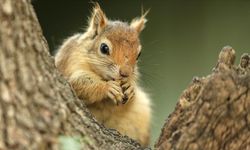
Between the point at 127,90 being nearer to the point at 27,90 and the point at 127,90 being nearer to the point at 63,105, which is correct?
the point at 63,105

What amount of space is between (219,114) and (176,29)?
8.54ft

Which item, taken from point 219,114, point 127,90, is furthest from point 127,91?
point 219,114

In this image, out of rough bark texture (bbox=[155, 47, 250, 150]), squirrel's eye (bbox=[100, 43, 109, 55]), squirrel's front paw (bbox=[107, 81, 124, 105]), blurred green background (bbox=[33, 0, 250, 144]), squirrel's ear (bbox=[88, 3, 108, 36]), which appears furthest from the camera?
blurred green background (bbox=[33, 0, 250, 144])

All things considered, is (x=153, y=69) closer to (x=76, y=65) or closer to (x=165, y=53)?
(x=165, y=53)

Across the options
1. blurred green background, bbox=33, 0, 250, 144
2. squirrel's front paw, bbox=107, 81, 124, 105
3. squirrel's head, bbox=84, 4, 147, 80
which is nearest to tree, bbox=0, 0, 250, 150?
squirrel's front paw, bbox=107, 81, 124, 105

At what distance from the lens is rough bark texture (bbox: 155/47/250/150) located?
1.68m

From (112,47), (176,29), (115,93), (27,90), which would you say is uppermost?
(176,29)

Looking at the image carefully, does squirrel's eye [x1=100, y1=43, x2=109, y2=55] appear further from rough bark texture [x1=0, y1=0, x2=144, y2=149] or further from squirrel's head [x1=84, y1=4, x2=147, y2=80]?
rough bark texture [x1=0, y1=0, x2=144, y2=149]

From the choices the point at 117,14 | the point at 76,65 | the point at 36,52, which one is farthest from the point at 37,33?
the point at 117,14

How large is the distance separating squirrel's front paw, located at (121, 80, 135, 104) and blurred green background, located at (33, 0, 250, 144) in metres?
1.78

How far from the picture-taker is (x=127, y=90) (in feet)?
7.66

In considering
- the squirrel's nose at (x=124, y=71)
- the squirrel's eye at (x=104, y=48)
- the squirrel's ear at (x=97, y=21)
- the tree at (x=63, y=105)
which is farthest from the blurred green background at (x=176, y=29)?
the tree at (x=63, y=105)

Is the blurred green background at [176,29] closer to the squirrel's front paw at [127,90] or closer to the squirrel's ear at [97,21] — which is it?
the squirrel's ear at [97,21]

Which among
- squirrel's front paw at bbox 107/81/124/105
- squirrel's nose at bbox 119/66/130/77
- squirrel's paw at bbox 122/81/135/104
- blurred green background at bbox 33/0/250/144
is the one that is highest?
blurred green background at bbox 33/0/250/144
